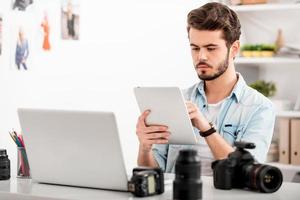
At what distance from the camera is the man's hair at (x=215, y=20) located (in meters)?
2.64

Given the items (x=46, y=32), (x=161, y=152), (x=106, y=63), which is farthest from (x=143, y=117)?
(x=106, y=63)

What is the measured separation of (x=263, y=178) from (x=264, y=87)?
2384mm

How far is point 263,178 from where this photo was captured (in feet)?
6.03

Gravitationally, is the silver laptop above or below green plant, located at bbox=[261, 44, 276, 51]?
below

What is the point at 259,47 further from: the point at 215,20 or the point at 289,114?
the point at 215,20

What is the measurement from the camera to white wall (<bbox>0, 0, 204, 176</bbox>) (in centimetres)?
311

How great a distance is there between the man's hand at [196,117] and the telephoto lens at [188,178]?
679 millimetres

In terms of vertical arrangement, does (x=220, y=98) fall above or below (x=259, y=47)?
below

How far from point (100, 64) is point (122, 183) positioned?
76.0 inches

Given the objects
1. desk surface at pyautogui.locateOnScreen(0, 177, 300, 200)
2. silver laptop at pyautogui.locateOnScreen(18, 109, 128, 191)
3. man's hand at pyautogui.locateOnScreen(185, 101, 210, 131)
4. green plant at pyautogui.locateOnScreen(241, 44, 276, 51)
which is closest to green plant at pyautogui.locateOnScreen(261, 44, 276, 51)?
green plant at pyautogui.locateOnScreen(241, 44, 276, 51)

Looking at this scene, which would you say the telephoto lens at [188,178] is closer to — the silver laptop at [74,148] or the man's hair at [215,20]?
the silver laptop at [74,148]

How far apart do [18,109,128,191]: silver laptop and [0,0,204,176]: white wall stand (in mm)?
1086

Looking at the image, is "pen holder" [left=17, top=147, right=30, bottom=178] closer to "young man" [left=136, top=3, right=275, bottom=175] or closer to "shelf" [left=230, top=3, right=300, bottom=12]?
"young man" [left=136, top=3, right=275, bottom=175]

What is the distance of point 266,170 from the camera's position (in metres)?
1.85
